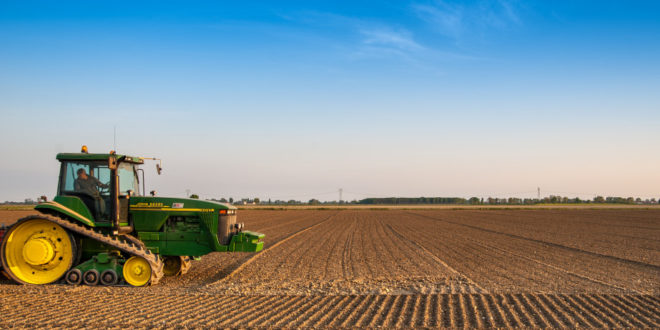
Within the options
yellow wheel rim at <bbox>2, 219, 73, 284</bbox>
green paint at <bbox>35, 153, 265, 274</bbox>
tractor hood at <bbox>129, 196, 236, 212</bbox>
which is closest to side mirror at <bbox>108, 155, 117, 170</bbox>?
green paint at <bbox>35, 153, 265, 274</bbox>

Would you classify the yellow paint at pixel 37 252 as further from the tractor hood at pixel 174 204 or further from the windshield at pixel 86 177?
the tractor hood at pixel 174 204

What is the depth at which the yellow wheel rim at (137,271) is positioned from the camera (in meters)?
10.4

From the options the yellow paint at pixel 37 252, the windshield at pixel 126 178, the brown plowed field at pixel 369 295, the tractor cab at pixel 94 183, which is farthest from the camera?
the windshield at pixel 126 178

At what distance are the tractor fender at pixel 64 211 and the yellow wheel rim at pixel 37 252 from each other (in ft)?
0.77

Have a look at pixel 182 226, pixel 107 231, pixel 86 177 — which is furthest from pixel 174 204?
pixel 86 177

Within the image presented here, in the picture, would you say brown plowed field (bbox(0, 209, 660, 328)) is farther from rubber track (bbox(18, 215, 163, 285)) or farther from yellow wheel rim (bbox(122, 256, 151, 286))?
rubber track (bbox(18, 215, 163, 285))

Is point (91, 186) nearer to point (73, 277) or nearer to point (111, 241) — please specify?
point (111, 241)

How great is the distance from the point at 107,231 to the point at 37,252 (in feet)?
4.33

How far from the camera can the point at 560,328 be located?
7625mm

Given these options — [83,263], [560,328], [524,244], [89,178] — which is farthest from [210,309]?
[524,244]

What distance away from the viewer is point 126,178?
435 inches

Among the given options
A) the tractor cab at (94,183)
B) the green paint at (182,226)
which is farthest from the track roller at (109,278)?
the green paint at (182,226)

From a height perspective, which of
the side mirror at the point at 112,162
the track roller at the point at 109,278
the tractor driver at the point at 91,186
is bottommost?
the track roller at the point at 109,278

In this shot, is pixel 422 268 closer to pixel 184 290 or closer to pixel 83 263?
pixel 184 290
